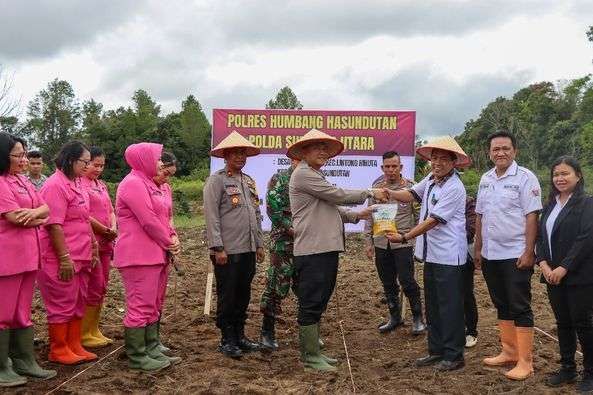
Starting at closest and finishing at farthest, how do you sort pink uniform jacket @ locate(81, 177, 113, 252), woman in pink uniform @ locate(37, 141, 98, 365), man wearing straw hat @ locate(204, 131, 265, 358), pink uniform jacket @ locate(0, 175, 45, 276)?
pink uniform jacket @ locate(0, 175, 45, 276), woman in pink uniform @ locate(37, 141, 98, 365), man wearing straw hat @ locate(204, 131, 265, 358), pink uniform jacket @ locate(81, 177, 113, 252)

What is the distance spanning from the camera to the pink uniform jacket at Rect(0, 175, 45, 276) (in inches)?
158

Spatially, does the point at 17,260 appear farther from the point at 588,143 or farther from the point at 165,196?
the point at 588,143

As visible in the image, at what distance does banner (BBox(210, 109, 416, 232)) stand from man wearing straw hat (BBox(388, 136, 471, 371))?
3.10 m

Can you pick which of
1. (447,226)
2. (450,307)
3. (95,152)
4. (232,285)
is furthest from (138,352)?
(447,226)

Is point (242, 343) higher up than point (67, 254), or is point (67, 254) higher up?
point (67, 254)

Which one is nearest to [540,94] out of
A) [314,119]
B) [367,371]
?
[314,119]

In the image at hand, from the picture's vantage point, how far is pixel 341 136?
8.08 metres

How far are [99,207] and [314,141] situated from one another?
213 centimetres

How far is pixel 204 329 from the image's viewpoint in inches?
239

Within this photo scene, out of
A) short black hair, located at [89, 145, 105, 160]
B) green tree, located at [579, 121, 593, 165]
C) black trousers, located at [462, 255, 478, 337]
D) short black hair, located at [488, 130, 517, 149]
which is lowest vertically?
black trousers, located at [462, 255, 478, 337]

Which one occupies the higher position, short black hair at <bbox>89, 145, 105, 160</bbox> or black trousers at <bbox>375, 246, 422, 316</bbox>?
short black hair at <bbox>89, 145, 105, 160</bbox>

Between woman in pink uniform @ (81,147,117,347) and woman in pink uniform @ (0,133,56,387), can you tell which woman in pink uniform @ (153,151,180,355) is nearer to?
woman in pink uniform @ (81,147,117,347)

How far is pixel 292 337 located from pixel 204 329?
0.94 m

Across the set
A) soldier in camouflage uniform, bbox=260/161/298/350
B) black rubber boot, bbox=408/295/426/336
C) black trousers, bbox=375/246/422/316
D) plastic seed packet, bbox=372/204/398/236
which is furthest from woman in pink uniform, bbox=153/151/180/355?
black rubber boot, bbox=408/295/426/336
